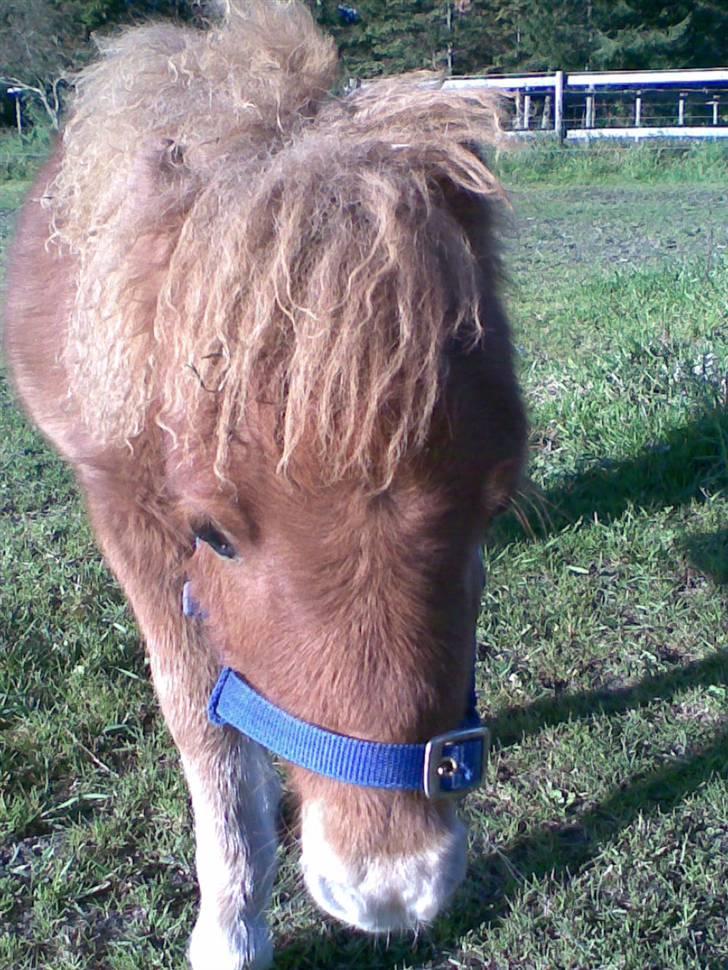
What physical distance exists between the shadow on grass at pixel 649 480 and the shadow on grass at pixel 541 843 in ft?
3.50

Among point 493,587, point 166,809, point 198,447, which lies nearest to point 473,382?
point 198,447

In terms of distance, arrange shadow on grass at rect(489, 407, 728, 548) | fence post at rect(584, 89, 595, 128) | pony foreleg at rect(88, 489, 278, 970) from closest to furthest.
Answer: pony foreleg at rect(88, 489, 278, 970)
shadow on grass at rect(489, 407, 728, 548)
fence post at rect(584, 89, 595, 128)

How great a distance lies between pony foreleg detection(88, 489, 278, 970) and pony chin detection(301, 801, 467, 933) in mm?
704

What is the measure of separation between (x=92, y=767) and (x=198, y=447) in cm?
Result: 178

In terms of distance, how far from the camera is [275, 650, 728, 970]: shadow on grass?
2406 mm

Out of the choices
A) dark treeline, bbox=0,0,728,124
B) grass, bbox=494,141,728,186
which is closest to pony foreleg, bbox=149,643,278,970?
dark treeline, bbox=0,0,728,124

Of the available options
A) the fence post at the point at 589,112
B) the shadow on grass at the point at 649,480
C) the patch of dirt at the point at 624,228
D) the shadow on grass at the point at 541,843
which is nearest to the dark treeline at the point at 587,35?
the fence post at the point at 589,112

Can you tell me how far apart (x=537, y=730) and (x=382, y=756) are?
5.77 ft

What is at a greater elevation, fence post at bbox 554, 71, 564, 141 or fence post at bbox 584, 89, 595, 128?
fence post at bbox 554, 71, 564, 141

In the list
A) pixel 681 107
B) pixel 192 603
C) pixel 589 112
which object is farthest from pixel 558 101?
pixel 192 603

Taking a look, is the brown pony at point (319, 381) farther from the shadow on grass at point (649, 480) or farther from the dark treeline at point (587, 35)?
the dark treeline at point (587, 35)

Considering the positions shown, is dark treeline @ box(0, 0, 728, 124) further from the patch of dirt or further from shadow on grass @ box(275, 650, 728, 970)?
shadow on grass @ box(275, 650, 728, 970)

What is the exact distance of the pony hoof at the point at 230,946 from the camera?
2.27 meters

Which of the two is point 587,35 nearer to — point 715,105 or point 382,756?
point 715,105
